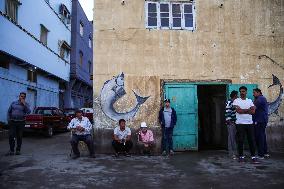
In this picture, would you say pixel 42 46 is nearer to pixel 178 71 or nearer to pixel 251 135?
pixel 178 71

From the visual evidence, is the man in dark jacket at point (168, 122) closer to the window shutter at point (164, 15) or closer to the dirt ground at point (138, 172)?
the dirt ground at point (138, 172)

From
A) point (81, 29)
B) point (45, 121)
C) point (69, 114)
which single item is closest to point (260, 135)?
point (45, 121)

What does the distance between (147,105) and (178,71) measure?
1.52 m

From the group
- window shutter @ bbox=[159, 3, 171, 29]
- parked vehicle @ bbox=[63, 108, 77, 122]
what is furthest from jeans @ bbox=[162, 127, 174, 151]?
parked vehicle @ bbox=[63, 108, 77, 122]

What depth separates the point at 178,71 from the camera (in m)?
11.0

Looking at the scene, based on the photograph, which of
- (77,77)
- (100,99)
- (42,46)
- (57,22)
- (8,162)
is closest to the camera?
(8,162)

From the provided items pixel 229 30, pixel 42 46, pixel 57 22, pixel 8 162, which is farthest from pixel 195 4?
pixel 57 22

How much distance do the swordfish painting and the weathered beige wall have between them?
0.53 ft

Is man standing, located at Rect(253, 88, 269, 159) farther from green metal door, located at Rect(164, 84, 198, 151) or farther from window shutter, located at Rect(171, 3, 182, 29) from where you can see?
window shutter, located at Rect(171, 3, 182, 29)

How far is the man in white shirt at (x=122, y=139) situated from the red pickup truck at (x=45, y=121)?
23.3 ft

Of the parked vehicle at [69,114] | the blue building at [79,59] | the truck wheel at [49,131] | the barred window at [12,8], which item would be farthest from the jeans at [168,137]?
the blue building at [79,59]

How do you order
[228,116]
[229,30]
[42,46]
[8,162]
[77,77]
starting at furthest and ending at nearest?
[77,77], [42,46], [229,30], [228,116], [8,162]

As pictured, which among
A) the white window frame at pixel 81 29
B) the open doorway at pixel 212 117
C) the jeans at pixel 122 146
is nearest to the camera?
Answer: the jeans at pixel 122 146

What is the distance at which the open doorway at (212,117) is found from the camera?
12.5m
